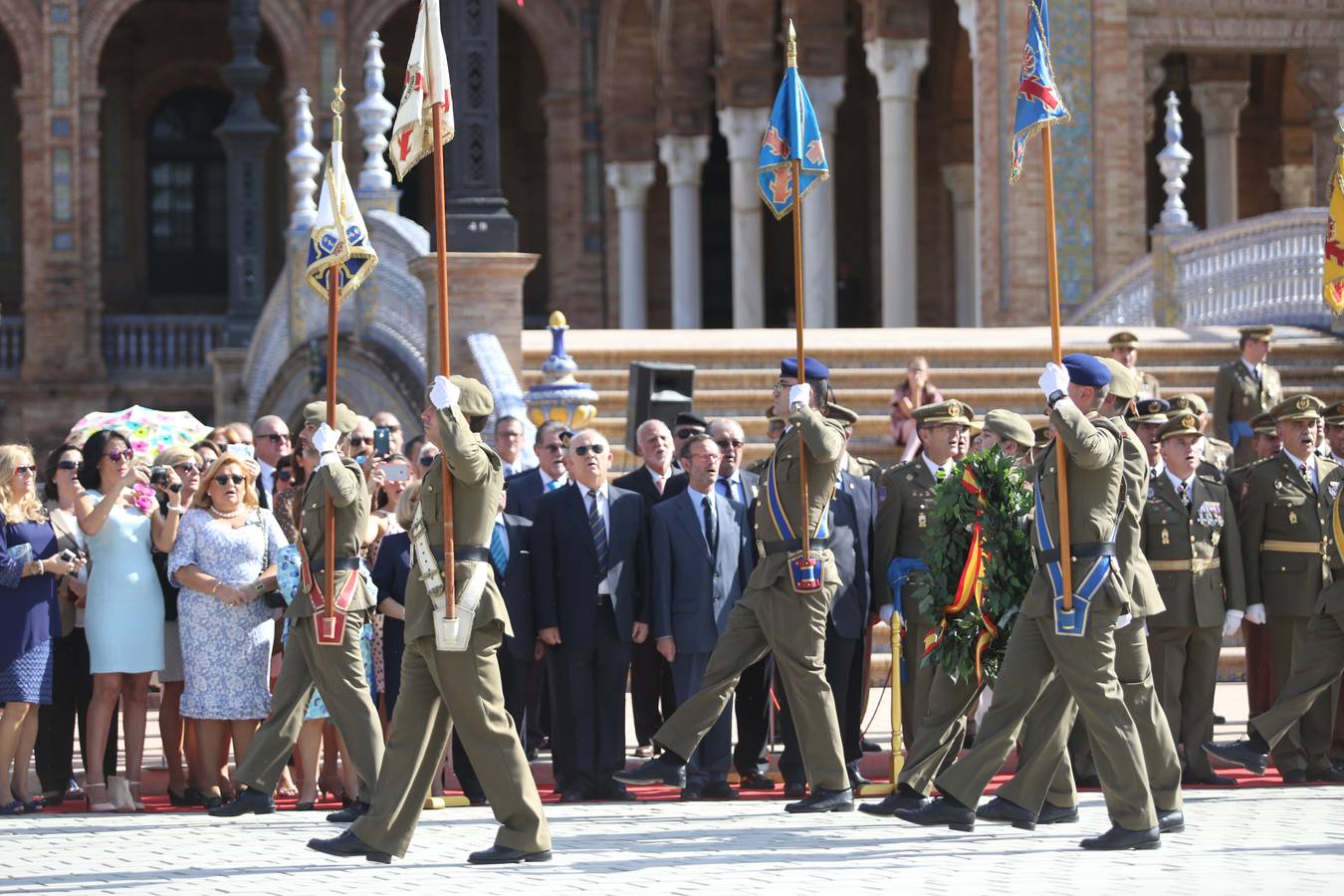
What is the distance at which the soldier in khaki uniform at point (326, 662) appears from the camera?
8.63 meters

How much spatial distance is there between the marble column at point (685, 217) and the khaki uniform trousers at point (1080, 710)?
21.5 meters

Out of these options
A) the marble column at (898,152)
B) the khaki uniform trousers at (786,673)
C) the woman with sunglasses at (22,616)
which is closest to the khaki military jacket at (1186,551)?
the khaki uniform trousers at (786,673)

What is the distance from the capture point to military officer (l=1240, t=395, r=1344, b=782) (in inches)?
408

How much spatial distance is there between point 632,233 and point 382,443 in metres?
21.5

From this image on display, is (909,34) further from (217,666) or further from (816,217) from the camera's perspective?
(217,666)

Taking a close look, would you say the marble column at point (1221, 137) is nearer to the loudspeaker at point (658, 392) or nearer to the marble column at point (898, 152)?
the marble column at point (898, 152)

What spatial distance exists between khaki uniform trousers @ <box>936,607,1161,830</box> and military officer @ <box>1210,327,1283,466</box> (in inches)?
249

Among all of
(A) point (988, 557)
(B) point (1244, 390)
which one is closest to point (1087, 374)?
(A) point (988, 557)

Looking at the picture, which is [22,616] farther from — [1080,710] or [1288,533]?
[1288,533]

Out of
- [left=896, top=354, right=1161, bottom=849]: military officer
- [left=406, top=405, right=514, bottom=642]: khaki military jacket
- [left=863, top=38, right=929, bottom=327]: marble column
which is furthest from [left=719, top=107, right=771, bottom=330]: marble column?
[left=406, top=405, right=514, bottom=642]: khaki military jacket

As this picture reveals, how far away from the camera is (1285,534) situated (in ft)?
34.3

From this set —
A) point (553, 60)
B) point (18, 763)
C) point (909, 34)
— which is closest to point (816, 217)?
point (909, 34)

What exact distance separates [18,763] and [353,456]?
1.87 metres

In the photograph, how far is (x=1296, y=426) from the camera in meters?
10.5
